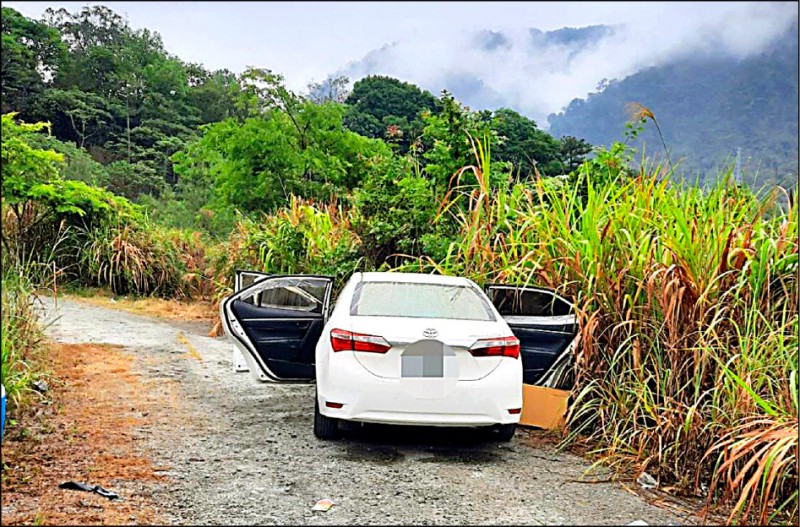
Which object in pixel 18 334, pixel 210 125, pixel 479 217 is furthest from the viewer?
pixel 210 125

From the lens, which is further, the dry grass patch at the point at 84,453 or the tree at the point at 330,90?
the tree at the point at 330,90

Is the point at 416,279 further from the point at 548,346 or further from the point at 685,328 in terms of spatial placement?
the point at 685,328

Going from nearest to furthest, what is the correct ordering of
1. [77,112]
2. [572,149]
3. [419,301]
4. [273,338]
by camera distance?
[419,301] → [273,338] → [572,149] → [77,112]

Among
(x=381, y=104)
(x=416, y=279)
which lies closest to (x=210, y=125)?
(x=381, y=104)

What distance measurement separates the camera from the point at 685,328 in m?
5.35

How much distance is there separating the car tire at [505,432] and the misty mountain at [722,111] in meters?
2.75

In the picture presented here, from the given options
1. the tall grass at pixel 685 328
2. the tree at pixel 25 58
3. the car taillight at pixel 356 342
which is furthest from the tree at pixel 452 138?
the tree at pixel 25 58

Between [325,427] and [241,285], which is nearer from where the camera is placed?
[325,427]

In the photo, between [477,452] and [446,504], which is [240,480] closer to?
[446,504]

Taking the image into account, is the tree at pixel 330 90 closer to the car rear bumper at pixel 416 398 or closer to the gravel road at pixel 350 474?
the gravel road at pixel 350 474

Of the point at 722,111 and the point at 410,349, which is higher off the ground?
the point at 722,111

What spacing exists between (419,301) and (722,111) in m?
4.74

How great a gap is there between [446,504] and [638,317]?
7.42 feet

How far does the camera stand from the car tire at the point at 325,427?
5.49 meters
